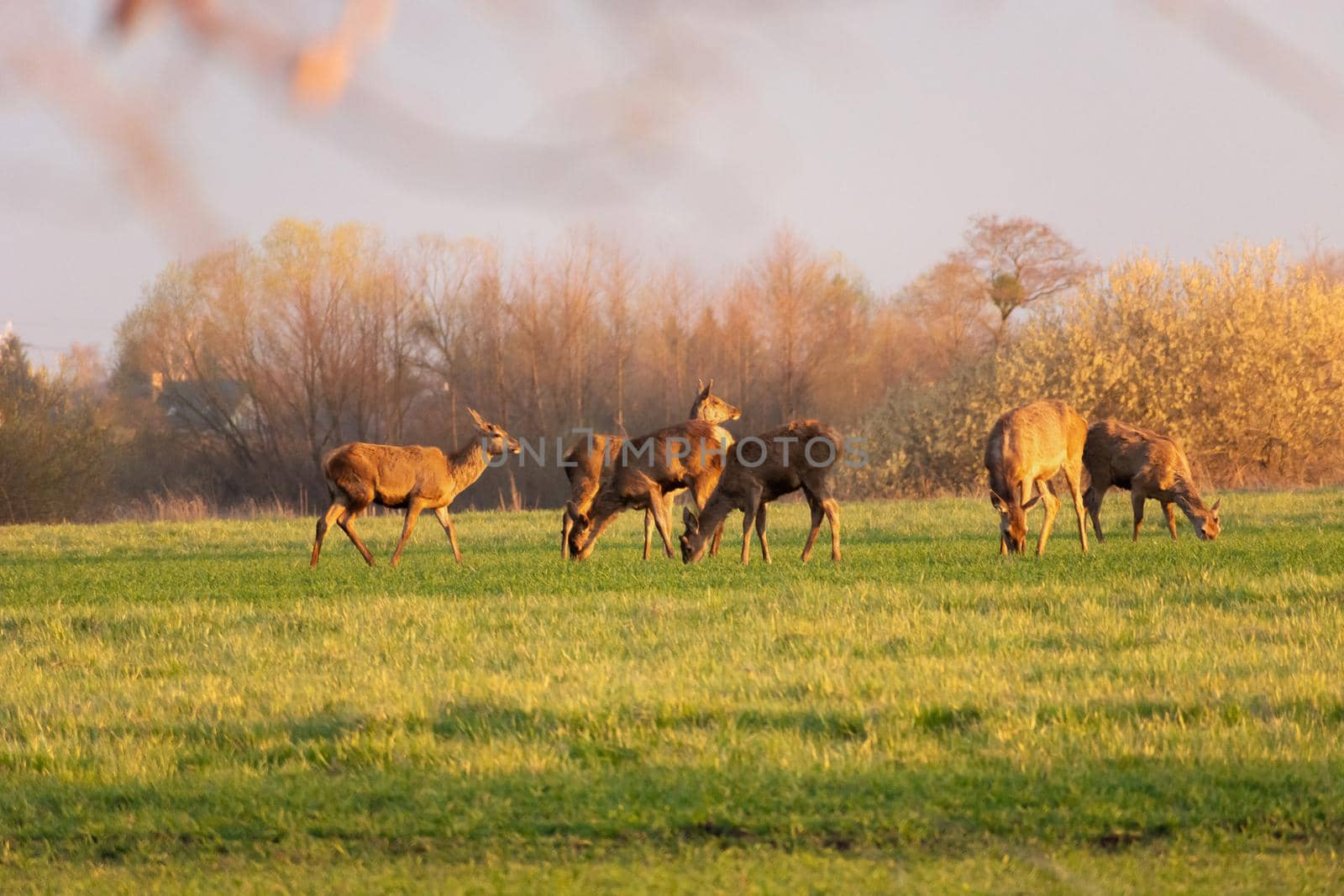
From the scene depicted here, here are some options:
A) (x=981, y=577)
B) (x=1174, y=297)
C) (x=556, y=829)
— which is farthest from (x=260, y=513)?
(x=556, y=829)

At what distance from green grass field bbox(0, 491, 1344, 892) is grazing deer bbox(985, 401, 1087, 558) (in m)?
2.81

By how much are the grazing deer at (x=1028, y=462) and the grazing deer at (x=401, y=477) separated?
6158 millimetres

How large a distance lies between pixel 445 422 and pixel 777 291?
122 feet

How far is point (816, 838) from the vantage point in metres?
5.31

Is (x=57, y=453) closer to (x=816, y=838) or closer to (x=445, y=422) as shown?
(x=445, y=422)

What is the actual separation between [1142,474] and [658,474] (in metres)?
6.33

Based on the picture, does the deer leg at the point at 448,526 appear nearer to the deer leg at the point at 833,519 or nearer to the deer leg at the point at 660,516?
the deer leg at the point at 660,516

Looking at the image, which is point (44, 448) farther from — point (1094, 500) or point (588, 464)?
point (1094, 500)

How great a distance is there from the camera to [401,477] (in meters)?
17.0

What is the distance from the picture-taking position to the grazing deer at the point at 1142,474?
18.3 metres

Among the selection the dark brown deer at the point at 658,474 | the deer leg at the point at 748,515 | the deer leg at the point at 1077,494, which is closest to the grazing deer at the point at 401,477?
the dark brown deer at the point at 658,474

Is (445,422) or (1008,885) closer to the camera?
(1008,885)

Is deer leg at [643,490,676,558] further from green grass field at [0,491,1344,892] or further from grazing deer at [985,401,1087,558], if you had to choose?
green grass field at [0,491,1344,892]

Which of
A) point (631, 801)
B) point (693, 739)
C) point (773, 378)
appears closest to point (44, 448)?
point (773, 378)
